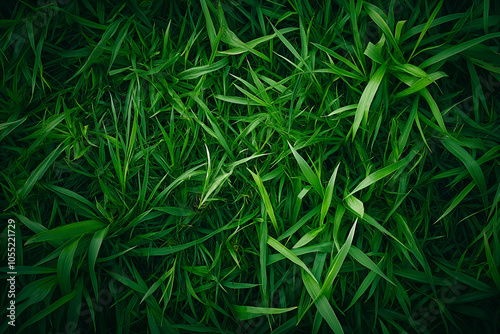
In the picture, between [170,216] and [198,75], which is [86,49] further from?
[170,216]

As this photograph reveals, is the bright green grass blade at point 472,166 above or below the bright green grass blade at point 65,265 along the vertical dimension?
above

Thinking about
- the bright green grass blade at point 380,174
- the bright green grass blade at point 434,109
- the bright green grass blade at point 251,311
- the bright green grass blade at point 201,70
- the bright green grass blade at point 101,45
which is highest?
the bright green grass blade at point 101,45

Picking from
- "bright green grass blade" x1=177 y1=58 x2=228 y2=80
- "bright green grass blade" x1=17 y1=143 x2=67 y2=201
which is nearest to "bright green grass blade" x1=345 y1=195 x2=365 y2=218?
"bright green grass blade" x1=177 y1=58 x2=228 y2=80

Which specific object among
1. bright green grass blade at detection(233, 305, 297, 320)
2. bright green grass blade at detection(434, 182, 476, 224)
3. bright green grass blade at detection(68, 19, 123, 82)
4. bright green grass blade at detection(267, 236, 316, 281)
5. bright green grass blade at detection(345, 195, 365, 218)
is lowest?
bright green grass blade at detection(233, 305, 297, 320)

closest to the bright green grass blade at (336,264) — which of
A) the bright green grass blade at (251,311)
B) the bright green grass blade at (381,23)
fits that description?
the bright green grass blade at (251,311)

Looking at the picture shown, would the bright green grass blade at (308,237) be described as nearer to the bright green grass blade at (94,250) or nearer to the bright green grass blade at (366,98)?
the bright green grass blade at (366,98)

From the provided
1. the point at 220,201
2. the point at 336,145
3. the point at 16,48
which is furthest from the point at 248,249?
the point at 16,48

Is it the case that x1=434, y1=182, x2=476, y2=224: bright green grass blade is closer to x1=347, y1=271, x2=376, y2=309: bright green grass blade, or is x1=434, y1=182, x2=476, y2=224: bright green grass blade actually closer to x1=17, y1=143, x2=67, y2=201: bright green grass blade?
x1=347, y1=271, x2=376, y2=309: bright green grass blade
